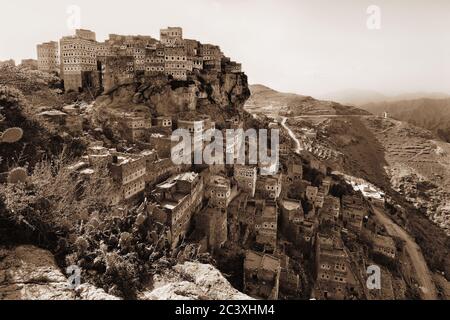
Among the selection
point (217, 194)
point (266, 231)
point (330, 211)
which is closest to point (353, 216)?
point (330, 211)

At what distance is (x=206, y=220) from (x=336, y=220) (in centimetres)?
1731

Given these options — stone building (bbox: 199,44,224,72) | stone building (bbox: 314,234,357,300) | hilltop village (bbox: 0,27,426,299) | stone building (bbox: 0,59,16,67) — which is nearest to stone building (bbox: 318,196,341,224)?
hilltop village (bbox: 0,27,426,299)

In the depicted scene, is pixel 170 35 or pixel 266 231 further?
pixel 170 35

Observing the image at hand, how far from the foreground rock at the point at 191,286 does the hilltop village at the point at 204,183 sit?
4.95 ft

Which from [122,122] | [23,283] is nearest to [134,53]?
[122,122]

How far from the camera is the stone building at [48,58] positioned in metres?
34.0

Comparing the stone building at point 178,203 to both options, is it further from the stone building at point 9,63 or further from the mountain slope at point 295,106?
the mountain slope at point 295,106

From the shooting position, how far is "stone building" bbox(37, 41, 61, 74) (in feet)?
112

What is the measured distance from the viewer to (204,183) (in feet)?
77.8

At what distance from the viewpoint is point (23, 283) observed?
666cm

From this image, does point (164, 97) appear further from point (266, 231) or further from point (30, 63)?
point (30, 63)

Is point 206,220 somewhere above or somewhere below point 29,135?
below

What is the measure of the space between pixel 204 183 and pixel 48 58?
80.6 feet
